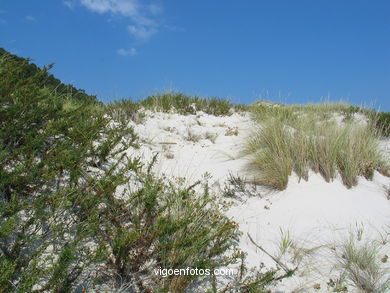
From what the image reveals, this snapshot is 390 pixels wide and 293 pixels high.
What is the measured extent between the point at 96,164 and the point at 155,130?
2741mm

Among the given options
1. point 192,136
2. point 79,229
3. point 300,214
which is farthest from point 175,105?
point 79,229

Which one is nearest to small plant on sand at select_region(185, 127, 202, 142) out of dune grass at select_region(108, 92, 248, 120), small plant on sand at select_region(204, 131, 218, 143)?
small plant on sand at select_region(204, 131, 218, 143)

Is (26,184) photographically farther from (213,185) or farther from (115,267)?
(213,185)

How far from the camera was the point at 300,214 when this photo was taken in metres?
3.82

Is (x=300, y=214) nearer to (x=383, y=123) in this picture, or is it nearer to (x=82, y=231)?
(x=82, y=231)

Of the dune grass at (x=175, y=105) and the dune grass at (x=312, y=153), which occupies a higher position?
the dune grass at (x=175, y=105)

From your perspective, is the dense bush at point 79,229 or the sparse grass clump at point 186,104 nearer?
the dense bush at point 79,229

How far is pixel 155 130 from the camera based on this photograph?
6.56 metres

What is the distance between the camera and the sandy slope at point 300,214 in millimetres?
3004

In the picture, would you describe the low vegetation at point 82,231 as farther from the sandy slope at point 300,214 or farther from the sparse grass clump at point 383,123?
the sparse grass clump at point 383,123

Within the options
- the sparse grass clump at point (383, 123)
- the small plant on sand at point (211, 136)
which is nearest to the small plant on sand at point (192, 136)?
the small plant on sand at point (211, 136)

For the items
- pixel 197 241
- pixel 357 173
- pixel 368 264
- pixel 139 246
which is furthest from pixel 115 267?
pixel 357 173

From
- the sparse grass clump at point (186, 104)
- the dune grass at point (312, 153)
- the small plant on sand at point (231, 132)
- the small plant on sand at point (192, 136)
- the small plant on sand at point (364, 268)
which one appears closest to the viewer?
the small plant on sand at point (364, 268)

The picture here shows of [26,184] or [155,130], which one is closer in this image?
[26,184]
